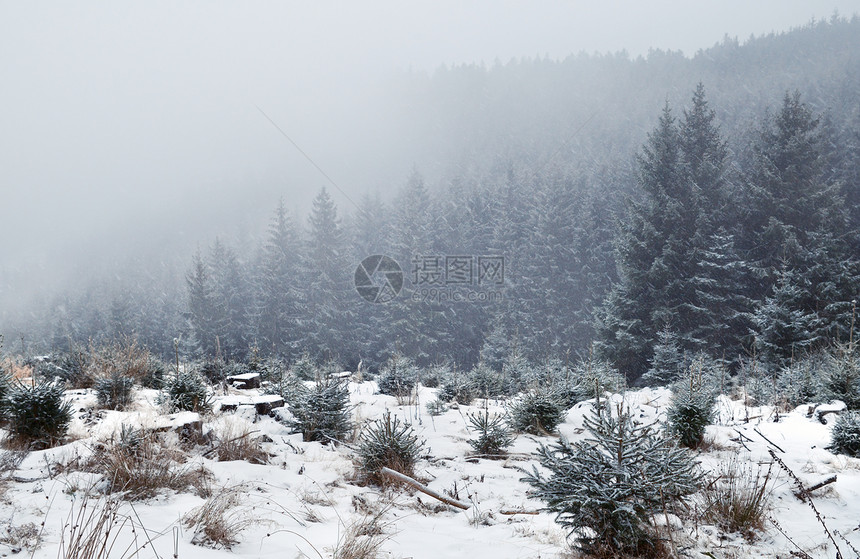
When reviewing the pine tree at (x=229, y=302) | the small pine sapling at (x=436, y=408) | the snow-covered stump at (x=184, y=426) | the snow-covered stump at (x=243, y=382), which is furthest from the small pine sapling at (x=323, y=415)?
the pine tree at (x=229, y=302)

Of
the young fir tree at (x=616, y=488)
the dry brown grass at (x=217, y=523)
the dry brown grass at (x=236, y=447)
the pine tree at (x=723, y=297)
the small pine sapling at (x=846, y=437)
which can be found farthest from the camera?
the pine tree at (x=723, y=297)

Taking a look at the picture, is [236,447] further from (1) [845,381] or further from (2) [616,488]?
(1) [845,381]

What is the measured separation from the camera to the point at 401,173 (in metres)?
86.4

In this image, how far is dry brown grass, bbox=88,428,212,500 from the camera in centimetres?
349

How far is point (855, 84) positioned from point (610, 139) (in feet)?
86.5

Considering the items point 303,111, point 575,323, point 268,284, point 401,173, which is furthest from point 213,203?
point 575,323

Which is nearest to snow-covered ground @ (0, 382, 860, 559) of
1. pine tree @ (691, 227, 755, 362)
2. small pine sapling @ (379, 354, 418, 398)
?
small pine sapling @ (379, 354, 418, 398)

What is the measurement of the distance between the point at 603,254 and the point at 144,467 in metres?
34.5

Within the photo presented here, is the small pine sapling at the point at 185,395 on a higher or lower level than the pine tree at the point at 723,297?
higher

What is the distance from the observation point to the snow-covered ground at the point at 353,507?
9.10 ft

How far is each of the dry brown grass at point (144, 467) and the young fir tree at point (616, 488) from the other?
2.85 meters

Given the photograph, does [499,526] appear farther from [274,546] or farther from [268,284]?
[268,284]

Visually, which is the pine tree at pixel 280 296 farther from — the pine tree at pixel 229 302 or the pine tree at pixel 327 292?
the pine tree at pixel 229 302

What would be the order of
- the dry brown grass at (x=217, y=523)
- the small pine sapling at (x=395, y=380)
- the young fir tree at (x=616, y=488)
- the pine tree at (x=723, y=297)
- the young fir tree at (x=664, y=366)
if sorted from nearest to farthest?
the young fir tree at (x=616, y=488), the dry brown grass at (x=217, y=523), the small pine sapling at (x=395, y=380), the young fir tree at (x=664, y=366), the pine tree at (x=723, y=297)
